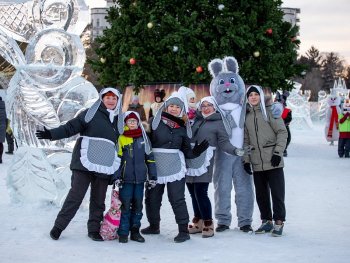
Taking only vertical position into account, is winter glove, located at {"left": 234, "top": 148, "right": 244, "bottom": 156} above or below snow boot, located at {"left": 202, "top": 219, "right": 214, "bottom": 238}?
above

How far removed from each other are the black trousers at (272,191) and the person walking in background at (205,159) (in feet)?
1.43

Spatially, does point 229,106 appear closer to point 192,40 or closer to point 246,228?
point 246,228

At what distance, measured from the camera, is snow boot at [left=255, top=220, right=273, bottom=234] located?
6.95m

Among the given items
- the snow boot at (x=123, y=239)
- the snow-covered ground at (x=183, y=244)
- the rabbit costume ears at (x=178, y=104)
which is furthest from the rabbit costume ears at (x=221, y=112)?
the snow boot at (x=123, y=239)

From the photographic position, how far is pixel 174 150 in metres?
6.66

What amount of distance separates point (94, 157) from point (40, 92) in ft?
7.55

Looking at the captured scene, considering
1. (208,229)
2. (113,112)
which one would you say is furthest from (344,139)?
(113,112)

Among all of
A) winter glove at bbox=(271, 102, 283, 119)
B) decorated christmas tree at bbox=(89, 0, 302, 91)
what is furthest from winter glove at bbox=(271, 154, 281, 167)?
decorated christmas tree at bbox=(89, 0, 302, 91)

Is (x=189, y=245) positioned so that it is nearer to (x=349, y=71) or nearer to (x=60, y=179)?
(x=60, y=179)

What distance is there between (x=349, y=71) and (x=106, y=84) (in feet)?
251

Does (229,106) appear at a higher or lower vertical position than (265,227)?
higher

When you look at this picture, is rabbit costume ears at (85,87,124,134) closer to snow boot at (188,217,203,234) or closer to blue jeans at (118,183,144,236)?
blue jeans at (118,183,144,236)

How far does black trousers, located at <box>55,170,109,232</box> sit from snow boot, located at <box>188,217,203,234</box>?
103cm

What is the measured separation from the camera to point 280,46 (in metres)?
16.2
